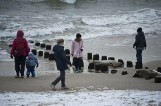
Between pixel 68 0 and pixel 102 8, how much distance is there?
575 centimetres

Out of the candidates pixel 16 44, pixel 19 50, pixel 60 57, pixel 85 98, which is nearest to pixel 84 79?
pixel 60 57

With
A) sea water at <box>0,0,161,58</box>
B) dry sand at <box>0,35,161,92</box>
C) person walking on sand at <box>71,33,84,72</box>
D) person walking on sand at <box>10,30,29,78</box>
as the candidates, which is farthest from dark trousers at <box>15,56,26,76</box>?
sea water at <box>0,0,161,58</box>

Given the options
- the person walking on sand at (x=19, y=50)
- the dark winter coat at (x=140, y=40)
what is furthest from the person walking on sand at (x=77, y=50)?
the dark winter coat at (x=140, y=40)

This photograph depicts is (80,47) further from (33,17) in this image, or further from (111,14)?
(111,14)

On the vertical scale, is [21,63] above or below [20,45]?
below

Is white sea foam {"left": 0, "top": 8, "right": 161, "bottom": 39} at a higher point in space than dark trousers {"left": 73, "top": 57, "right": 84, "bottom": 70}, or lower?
higher

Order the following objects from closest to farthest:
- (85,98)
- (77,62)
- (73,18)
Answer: (85,98), (77,62), (73,18)

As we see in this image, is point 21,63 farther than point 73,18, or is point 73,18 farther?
point 73,18

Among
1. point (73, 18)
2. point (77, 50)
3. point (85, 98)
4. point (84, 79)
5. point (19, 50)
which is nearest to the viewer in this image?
point (85, 98)

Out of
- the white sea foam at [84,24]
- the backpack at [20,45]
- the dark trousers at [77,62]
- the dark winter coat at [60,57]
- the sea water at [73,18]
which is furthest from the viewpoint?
the white sea foam at [84,24]

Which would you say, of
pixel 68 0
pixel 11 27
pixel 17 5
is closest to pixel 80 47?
pixel 11 27

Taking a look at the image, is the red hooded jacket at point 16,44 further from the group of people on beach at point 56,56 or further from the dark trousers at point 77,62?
the dark trousers at point 77,62

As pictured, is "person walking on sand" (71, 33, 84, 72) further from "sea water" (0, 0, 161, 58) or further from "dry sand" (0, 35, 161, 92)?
"sea water" (0, 0, 161, 58)

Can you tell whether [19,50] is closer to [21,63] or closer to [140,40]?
[21,63]
